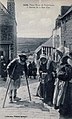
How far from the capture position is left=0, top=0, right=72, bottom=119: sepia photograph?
4.54 ft

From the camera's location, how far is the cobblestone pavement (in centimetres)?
139

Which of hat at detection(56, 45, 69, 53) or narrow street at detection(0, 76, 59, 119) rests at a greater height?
hat at detection(56, 45, 69, 53)

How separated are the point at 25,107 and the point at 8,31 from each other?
1.23ft

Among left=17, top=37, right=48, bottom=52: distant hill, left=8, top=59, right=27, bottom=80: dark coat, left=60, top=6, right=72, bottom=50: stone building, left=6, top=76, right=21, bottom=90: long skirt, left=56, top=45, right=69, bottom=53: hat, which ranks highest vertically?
left=60, top=6, right=72, bottom=50: stone building

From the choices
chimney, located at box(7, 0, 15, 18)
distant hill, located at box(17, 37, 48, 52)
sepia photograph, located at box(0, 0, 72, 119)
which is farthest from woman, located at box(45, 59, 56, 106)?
chimney, located at box(7, 0, 15, 18)

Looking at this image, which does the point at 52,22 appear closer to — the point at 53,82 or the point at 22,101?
the point at 53,82

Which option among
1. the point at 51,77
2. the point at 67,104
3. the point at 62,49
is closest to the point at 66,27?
the point at 62,49

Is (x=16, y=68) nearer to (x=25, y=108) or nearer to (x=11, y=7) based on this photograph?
(x=25, y=108)

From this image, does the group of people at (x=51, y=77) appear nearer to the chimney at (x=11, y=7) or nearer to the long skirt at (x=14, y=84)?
the long skirt at (x=14, y=84)

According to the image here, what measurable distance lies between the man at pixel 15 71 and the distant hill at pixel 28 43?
0.04 meters

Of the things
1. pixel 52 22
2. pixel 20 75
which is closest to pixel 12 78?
pixel 20 75

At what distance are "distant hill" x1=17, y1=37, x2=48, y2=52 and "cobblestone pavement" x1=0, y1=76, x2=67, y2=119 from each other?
0.15 m

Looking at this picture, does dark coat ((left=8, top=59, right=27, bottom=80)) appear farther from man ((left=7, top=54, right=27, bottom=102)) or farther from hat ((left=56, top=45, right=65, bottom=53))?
hat ((left=56, top=45, right=65, bottom=53))

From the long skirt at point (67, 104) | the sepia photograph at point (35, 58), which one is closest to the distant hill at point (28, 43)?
the sepia photograph at point (35, 58)
